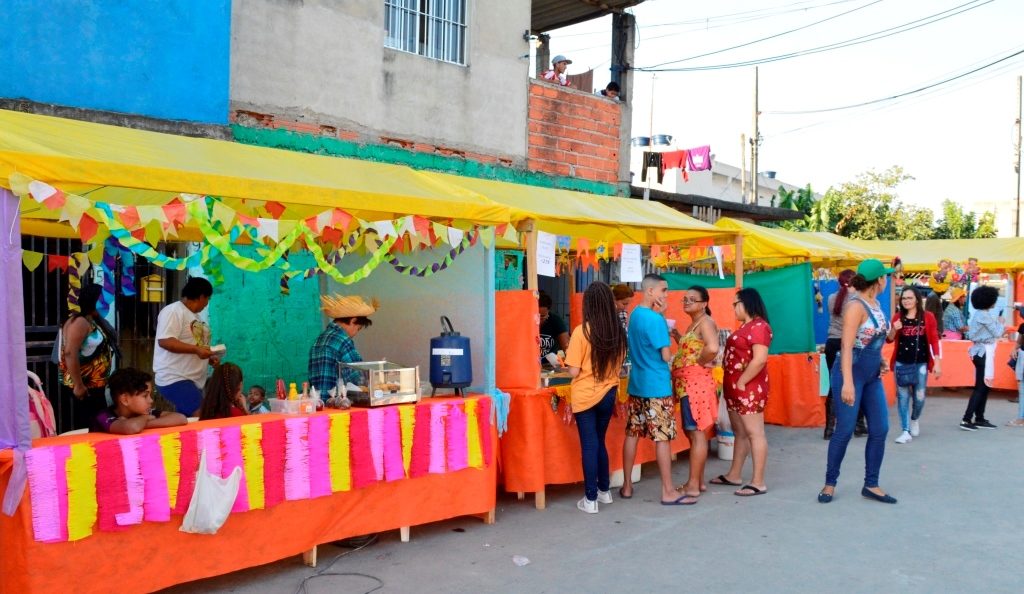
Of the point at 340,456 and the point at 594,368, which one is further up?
the point at 594,368

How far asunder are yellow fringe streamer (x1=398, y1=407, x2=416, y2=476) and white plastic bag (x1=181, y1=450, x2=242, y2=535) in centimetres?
127

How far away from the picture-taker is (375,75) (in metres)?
9.21

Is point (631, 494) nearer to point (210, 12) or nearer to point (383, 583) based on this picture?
point (383, 583)

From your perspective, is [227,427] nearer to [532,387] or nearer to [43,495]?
[43,495]

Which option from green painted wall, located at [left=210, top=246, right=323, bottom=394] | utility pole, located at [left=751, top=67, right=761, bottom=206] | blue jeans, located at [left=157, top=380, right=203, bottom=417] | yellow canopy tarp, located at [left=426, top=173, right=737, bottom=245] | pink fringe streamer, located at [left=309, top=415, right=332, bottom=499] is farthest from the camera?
utility pole, located at [left=751, top=67, right=761, bottom=206]

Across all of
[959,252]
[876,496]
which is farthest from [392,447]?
[959,252]

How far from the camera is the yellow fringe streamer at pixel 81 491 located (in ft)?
13.9

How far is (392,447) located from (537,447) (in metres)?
1.41

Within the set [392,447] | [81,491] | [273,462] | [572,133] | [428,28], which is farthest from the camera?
[572,133]

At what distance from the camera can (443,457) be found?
19.6 feet

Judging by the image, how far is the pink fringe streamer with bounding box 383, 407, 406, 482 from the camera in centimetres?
566

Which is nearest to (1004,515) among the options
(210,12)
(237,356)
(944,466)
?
(944,466)

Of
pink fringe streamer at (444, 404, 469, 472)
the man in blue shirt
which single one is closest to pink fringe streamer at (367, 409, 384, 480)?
pink fringe streamer at (444, 404, 469, 472)

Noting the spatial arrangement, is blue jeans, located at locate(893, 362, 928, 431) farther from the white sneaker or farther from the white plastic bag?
the white plastic bag
